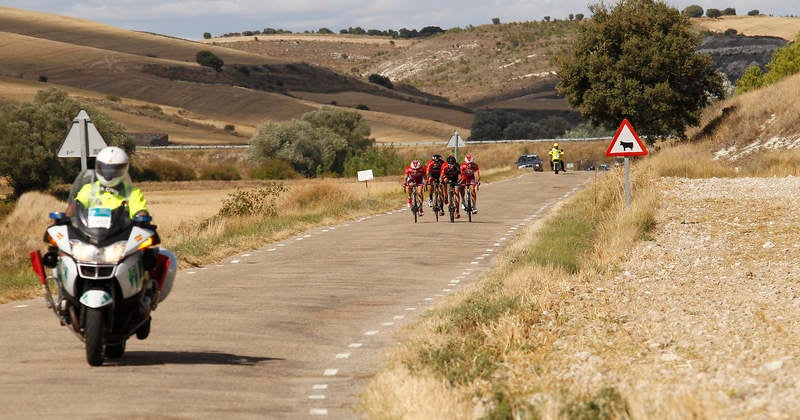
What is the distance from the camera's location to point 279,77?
187000 mm

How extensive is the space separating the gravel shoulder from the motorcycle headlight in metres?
3.61

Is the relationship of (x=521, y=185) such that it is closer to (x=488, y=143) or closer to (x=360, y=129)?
(x=488, y=143)

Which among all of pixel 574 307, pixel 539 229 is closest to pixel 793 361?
pixel 574 307

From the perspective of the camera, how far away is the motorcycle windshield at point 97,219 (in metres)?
10.3

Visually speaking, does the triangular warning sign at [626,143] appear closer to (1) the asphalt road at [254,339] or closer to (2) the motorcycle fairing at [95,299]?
(1) the asphalt road at [254,339]

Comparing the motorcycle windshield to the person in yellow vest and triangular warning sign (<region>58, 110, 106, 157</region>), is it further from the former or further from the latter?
triangular warning sign (<region>58, 110, 106, 157</region>)

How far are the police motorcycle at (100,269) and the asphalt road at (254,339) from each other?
1.21 feet

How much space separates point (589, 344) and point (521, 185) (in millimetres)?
40683

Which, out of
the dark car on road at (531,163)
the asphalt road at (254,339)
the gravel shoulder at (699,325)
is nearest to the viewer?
the gravel shoulder at (699,325)

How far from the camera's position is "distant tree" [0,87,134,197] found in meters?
83.4

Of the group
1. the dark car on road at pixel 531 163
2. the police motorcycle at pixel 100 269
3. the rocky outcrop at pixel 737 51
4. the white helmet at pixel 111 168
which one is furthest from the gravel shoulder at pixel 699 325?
the rocky outcrop at pixel 737 51

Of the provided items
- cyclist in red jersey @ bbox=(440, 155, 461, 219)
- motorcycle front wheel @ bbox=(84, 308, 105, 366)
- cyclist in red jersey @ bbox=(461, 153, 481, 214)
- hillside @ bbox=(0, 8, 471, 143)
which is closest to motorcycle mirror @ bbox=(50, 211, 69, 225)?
motorcycle front wheel @ bbox=(84, 308, 105, 366)

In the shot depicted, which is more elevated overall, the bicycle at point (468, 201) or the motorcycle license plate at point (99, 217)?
the motorcycle license plate at point (99, 217)

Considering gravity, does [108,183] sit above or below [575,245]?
above
